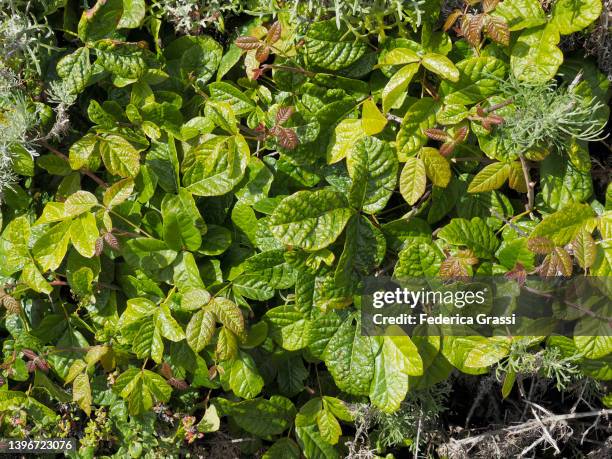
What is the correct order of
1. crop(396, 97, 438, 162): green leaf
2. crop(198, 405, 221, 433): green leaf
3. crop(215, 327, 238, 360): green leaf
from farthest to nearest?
crop(198, 405, 221, 433): green leaf → crop(215, 327, 238, 360): green leaf → crop(396, 97, 438, 162): green leaf

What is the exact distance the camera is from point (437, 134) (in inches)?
58.7

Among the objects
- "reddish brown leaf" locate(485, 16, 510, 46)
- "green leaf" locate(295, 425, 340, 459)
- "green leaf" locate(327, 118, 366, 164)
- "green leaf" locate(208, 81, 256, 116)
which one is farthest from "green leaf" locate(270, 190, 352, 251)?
"green leaf" locate(295, 425, 340, 459)

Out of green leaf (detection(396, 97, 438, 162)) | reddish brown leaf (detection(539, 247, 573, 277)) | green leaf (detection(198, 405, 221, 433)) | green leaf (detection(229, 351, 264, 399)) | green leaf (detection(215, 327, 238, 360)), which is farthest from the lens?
green leaf (detection(198, 405, 221, 433))

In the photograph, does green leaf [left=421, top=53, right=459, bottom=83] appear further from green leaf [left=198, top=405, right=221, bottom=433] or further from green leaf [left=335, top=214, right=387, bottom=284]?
green leaf [left=198, top=405, right=221, bottom=433]

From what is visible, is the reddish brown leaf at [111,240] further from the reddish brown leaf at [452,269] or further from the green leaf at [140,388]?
the reddish brown leaf at [452,269]

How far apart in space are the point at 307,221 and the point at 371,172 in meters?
0.21

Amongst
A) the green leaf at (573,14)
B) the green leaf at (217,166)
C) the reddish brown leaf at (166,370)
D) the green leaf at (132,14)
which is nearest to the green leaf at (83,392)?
the reddish brown leaf at (166,370)

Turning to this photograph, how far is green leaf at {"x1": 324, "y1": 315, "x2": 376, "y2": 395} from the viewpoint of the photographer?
1645 millimetres

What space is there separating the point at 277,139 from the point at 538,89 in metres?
0.67

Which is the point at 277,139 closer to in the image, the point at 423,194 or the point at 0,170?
the point at 423,194

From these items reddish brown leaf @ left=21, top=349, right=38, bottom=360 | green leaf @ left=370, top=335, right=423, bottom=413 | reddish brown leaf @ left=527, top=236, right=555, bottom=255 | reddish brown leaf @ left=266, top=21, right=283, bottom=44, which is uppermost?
reddish brown leaf @ left=266, top=21, right=283, bottom=44

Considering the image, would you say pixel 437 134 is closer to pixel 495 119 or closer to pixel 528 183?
pixel 495 119

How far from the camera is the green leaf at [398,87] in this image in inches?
58.2

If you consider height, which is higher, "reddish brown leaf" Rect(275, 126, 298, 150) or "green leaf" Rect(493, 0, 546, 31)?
"green leaf" Rect(493, 0, 546, 31)
